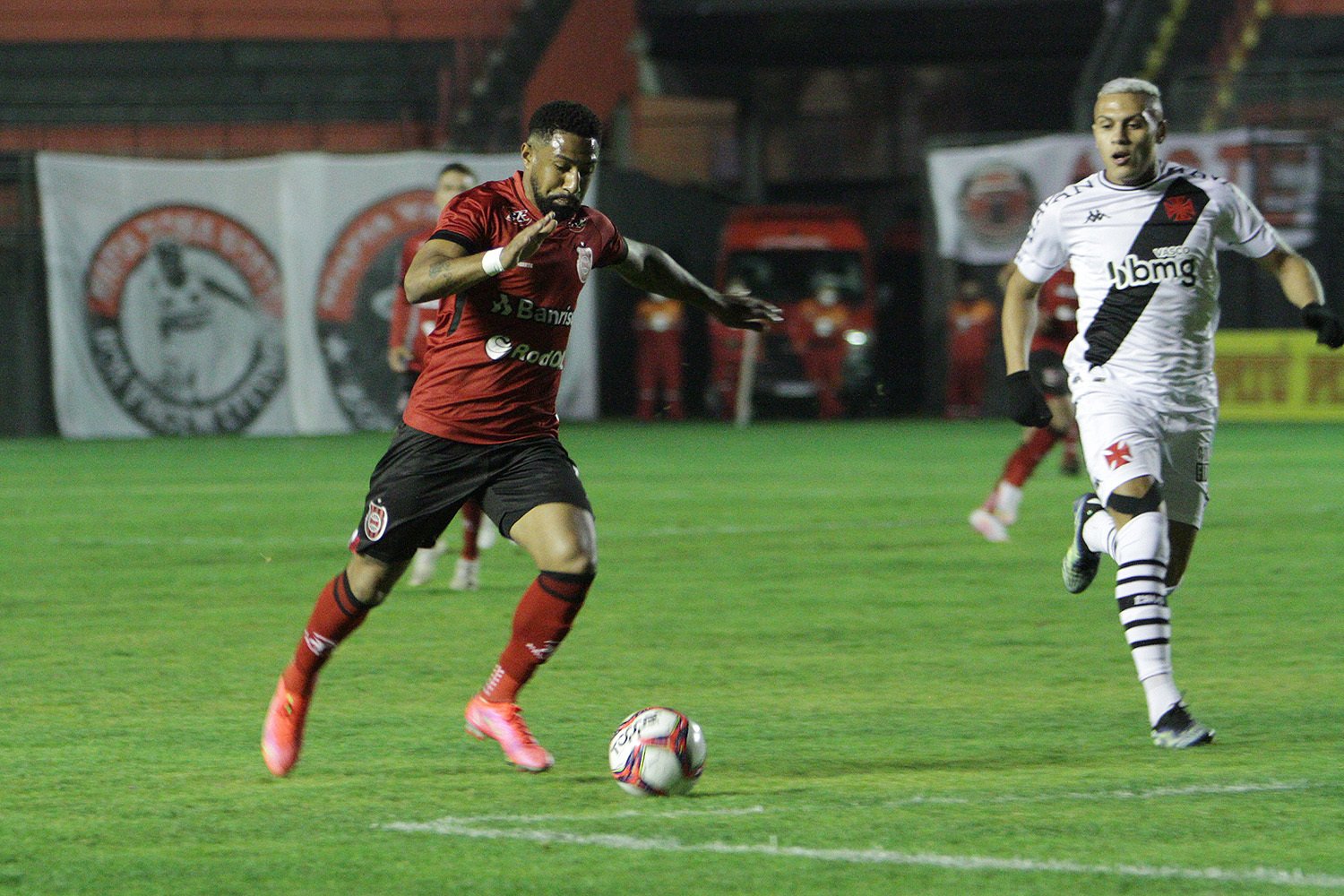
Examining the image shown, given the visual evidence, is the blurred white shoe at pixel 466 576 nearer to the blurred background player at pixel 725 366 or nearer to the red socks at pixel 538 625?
the red socks at pixel 538 625

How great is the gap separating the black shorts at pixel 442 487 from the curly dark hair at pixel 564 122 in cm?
93

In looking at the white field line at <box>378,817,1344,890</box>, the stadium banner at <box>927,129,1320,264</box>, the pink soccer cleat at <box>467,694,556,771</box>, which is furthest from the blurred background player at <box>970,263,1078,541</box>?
the stadium banner at <box>927,129,1320,264</box>

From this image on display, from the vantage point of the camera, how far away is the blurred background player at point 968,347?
28.8m

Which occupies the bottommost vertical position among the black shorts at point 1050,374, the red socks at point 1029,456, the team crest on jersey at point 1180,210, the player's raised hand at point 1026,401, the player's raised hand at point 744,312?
the red socks at point 1029,456

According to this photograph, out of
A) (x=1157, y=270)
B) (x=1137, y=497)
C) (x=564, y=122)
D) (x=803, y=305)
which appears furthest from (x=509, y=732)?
(x=803, y=305)

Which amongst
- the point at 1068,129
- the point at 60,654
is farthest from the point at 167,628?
the point at 1068,129

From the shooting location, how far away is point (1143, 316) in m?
6.81

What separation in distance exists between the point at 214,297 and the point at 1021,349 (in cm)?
2030

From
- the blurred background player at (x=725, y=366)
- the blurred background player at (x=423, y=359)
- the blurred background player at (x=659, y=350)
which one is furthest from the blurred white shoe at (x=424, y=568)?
the blurred background player at (x=659, y=350)

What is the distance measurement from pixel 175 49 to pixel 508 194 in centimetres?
2892

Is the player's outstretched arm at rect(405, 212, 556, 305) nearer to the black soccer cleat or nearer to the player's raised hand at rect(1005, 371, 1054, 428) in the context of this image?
the player's raised hand at rect(1005, 371, 1054, 428)

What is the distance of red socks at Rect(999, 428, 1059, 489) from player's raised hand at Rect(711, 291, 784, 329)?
21.4 feet

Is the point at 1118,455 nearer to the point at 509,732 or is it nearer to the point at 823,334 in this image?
the point at 509,732

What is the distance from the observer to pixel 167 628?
9.40 metres
